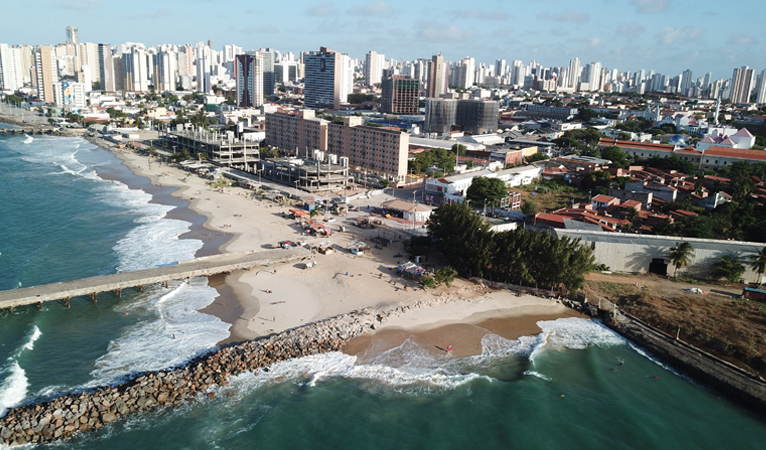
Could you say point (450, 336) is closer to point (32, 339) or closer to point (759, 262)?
point (759, 262)

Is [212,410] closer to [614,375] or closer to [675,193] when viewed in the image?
[614,375]

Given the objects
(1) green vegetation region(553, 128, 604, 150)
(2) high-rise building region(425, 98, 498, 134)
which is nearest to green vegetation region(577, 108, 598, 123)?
(2) high-rise building region(425, 98, 498, 134)

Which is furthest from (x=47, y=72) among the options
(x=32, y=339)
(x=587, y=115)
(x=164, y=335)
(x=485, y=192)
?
(x=164, y=335)

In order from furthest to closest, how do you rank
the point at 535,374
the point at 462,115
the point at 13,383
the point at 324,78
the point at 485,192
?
the point at 324,78 < the point at 462,115 < the point at 485,192 < the point at 535,374 < the point at 13,383

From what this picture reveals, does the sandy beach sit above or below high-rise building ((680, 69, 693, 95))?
below

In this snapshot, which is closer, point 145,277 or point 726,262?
point 145,277

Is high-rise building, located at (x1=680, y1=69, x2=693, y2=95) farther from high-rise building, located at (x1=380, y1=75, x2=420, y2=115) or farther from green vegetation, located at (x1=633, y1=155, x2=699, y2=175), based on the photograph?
green vegetation, located at (x1=633, y1=155, x2=699, y2=175)

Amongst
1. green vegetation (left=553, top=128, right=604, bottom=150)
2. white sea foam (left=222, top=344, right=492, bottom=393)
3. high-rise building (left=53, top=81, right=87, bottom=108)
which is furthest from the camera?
high-rise building (left=53, top=81, right=87, bottom=108)
